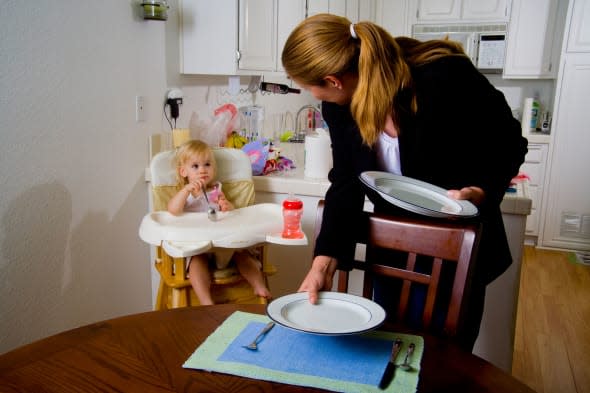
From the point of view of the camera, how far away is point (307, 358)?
0.96m

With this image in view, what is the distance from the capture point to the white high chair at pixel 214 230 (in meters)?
1.78

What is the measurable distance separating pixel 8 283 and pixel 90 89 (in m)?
0.78

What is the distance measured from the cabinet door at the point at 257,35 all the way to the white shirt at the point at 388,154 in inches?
52.3

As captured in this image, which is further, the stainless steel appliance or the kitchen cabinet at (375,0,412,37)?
the kitchen cabinet at (375,0,412,37)

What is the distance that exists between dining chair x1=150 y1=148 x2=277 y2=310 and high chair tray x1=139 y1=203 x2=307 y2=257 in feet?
0.37

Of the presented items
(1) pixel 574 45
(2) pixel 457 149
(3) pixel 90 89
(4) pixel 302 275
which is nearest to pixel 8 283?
(3) pixel 90 89

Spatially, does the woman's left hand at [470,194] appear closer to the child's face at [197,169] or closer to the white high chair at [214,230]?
the white high chair at [214,230]

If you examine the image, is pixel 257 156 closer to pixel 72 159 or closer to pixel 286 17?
pixel 72 159

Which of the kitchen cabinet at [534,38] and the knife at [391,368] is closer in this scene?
the knife at [391,368]

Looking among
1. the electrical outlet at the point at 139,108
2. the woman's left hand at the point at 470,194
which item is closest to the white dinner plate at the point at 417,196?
the woman's left hand at the point at 470,194

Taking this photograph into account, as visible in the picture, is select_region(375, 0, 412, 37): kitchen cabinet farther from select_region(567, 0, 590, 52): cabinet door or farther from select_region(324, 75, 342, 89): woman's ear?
select_region(324, 75, 342, 89): woman's ear

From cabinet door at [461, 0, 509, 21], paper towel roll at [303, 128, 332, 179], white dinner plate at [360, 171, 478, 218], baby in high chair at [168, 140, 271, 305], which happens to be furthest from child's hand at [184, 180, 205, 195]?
cabinet door at [461, 0, 509, 21]

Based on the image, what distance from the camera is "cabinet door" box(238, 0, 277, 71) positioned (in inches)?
101

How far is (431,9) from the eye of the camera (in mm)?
4609
